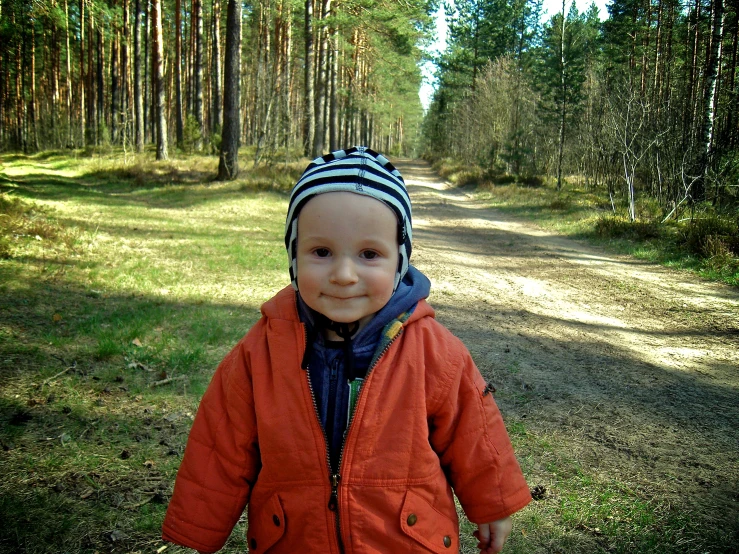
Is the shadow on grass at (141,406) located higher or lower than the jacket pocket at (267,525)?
lower

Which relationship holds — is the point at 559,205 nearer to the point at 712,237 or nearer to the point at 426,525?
the point at 712,237

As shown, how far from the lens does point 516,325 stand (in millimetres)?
6234

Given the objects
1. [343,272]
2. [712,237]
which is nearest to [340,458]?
[343,272]

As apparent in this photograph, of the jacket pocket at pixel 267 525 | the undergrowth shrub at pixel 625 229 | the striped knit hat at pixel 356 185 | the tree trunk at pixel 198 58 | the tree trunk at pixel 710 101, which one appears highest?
the tree trunk at pixel 198 58

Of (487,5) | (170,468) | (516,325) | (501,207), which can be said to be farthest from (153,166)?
(487,5)

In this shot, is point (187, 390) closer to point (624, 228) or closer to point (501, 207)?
point (624, 228)

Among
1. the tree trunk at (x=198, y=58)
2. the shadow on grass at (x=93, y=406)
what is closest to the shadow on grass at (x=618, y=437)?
the shadow on grass at (x=93, y=406)

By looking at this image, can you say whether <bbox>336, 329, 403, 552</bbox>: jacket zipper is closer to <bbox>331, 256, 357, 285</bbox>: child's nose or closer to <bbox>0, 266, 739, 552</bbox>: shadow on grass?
<bbox>331, 256, 357, 285</bbox>: child's nose

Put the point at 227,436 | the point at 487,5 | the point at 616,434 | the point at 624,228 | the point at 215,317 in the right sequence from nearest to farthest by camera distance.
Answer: the point at 227,436 < the point at 616,434 < the point at 215,317 < the point at 624,228 < the point at 487,5

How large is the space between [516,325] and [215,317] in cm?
327

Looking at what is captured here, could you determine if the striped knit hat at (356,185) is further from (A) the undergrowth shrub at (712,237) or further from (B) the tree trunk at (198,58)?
(B) the tree trunk at (198,58)

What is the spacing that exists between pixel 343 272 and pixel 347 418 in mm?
457

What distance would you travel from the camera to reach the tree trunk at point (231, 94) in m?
15.9

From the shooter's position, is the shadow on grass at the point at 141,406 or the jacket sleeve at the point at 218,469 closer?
the jacket sleeve at the point at 218,469
